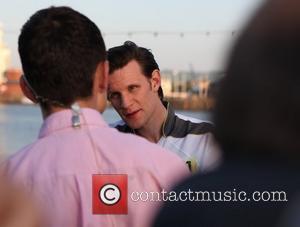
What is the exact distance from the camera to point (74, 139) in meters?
1.52

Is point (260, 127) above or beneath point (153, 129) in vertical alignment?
above

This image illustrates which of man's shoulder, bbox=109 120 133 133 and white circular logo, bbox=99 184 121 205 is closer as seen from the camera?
white circular logo, bbox=99 184 121 205

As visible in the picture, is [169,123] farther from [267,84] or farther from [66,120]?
[267,84]

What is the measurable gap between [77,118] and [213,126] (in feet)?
2.21

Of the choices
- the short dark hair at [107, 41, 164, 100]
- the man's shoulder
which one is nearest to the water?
the man's shoulder

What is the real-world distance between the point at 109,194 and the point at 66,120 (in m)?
0.19

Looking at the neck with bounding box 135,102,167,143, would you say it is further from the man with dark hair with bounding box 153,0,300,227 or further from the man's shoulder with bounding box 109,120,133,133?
the man with dark hair with bounding box 153,0,300,227

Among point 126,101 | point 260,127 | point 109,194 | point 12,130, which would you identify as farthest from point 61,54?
point 12,130

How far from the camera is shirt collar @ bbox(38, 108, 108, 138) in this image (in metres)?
1.53

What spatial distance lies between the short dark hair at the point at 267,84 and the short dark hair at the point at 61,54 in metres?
0.72

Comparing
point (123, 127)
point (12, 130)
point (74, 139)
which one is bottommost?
point (12, 130)

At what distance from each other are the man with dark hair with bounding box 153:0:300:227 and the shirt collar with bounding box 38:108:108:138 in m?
0.66

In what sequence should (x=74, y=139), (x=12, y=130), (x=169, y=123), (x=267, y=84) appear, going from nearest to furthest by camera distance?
(x=267, y=84), (x=74, y=139), (x=169, y=123), (x=12, y=130)

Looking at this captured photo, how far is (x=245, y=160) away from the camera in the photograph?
88 cm
